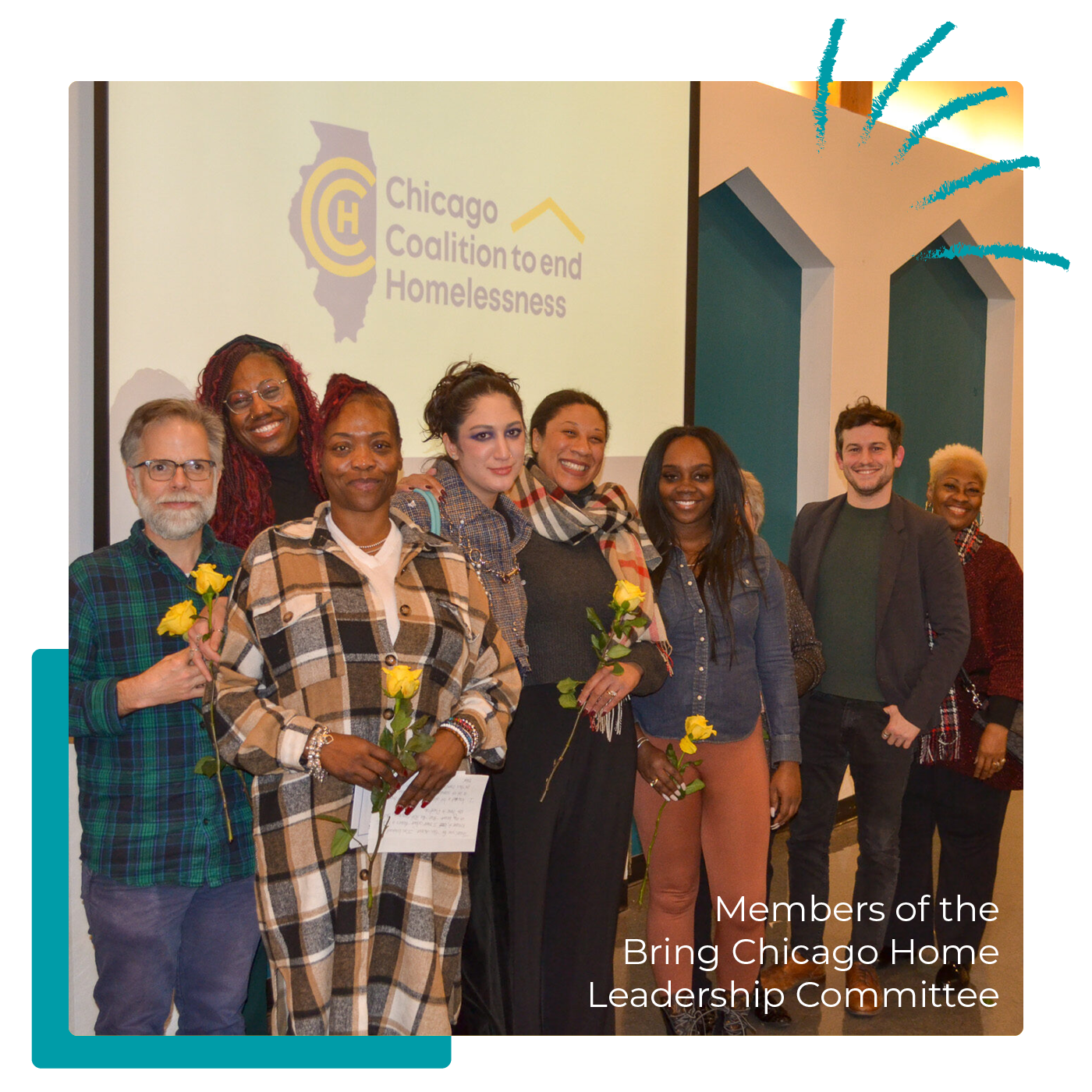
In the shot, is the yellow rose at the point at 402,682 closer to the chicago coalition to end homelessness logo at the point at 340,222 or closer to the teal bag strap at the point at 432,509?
the teal bag strap at the point at 432,509

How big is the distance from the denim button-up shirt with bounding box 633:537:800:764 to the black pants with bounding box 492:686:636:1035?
236 millimetres

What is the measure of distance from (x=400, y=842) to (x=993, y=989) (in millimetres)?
1720

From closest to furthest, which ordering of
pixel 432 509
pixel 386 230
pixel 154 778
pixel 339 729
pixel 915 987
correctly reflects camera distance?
pixel 339 729 < pixel 154 778 < pixel 432 509 < pixel 386 230 < pixel 915 987

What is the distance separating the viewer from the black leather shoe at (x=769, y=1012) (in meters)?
2.90

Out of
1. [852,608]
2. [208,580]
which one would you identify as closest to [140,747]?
[208,580]

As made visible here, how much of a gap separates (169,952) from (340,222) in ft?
6.16

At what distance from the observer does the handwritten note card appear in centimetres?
236

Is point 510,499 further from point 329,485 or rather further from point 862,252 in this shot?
point 862,252

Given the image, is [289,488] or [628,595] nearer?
[628,595]

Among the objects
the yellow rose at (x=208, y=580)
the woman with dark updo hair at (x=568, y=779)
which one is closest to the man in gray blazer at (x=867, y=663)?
the woman with dark updo hair at (x=568, y=779)

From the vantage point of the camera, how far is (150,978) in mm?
2422

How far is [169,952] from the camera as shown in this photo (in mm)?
2436

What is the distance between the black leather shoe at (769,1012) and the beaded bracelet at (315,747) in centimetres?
150

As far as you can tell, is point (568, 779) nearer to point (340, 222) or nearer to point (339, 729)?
point (339, 729)
